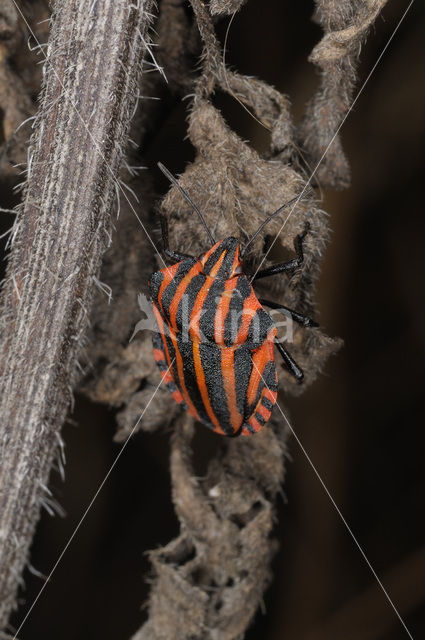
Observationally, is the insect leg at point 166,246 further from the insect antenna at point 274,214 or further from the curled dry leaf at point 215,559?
the curled dry leaf at point 215,559

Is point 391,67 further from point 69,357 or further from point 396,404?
point 69,357

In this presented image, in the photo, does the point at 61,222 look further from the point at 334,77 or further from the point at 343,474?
the point at 343,474

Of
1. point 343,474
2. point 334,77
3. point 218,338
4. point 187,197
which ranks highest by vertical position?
point 334,77

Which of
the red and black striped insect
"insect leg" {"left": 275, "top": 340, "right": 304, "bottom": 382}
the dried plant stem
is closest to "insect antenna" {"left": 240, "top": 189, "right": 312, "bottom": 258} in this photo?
the red and black striped insect

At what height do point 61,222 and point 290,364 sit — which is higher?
point 61,222

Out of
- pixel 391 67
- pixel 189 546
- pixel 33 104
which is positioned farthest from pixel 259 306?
pixel 391 67

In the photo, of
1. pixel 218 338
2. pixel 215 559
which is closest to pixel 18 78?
pixel 218 338

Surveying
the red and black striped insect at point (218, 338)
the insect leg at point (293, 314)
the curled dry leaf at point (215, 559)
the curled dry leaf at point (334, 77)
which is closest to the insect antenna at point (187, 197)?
the red and black striped insect at point (218, 338)

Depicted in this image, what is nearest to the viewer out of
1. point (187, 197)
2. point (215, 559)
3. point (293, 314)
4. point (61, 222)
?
point (61, 222)

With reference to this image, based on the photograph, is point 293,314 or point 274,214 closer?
point 274,214
